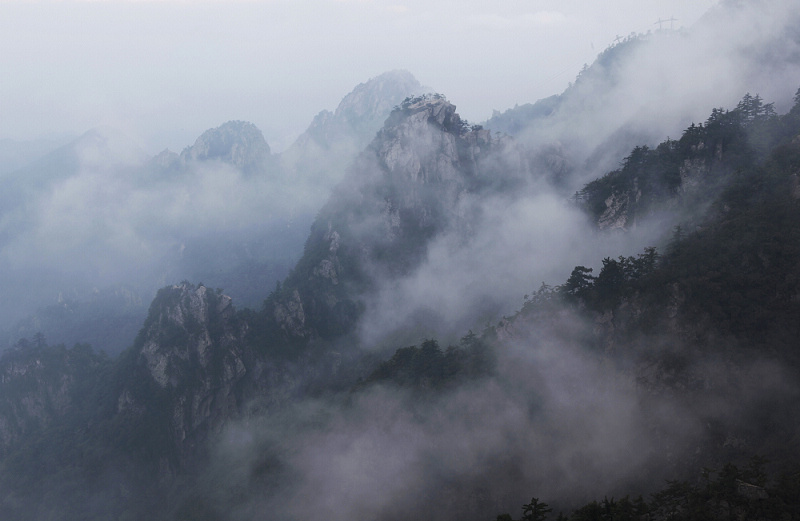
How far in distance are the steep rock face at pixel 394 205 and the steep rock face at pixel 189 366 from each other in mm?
23592

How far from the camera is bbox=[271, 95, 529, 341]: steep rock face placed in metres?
160

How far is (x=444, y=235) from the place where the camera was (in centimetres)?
16900

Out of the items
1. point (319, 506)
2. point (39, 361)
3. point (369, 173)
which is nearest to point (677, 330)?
point (319, 506)

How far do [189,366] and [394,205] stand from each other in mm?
77962

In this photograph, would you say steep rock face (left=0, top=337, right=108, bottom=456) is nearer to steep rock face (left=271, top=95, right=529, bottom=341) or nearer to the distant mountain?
steep rock face (left=271, top=95, right=529, bottom=341)

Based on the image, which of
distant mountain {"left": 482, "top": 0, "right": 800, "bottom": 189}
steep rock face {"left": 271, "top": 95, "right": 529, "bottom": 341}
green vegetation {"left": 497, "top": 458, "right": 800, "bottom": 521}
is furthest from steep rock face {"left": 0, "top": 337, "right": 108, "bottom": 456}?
distant mountain {"left": 482, "top": 0, "right": 800, "bottom": 189}

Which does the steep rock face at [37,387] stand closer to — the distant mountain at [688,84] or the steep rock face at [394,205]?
the steep rock face at [394,205]

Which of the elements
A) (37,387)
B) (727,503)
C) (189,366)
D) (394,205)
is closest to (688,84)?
(394,205)

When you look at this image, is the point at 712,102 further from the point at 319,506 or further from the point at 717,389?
the point at 319,506

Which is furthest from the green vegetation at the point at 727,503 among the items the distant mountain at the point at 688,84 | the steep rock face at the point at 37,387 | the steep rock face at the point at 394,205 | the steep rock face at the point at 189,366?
the steep rock face at the point at 37,387

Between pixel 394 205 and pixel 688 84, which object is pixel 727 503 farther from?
pixel 688 84

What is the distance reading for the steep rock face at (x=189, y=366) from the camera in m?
136

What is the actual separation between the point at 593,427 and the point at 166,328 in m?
112

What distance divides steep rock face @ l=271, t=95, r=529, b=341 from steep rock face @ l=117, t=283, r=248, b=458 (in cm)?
2359
